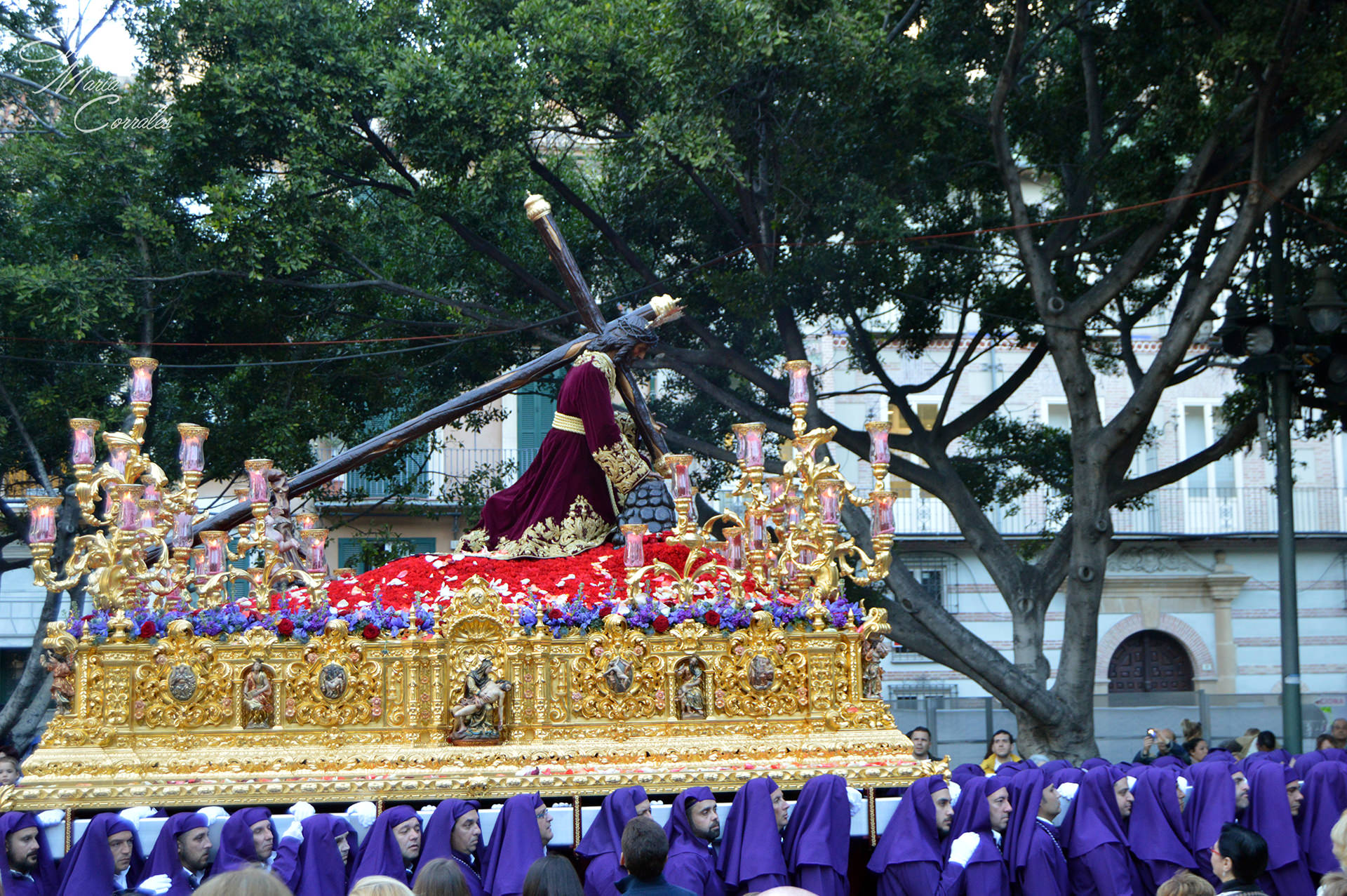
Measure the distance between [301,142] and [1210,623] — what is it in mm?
18082

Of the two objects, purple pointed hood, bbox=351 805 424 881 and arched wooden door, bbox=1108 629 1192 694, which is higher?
purple pointed hood, bbox=351 805 424 881

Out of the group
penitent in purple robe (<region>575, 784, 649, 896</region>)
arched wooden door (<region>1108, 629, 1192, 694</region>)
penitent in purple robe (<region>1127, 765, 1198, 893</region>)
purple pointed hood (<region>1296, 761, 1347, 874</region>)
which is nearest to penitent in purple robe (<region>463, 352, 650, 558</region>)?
penitent in purple robe (<region>575, 784, 649, 896</region>)

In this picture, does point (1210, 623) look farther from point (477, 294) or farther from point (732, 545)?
point (732, 545)

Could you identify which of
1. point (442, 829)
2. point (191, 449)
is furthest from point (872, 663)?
point (191, 449)

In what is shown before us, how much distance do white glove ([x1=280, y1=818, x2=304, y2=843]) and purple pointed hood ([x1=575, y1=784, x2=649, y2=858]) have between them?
1637 mm

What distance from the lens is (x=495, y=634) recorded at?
9.19 metres

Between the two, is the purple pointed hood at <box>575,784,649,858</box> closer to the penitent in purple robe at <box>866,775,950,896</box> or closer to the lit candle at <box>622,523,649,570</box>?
the penitent in purple robe at <box>866,775,950,896</box>

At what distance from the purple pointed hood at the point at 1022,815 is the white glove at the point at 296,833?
4.21 m

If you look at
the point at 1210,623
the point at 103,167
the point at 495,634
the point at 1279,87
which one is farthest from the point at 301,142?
the point at 1210,623

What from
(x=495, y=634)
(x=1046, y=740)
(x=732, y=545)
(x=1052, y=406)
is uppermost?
(x=1052, y=406)

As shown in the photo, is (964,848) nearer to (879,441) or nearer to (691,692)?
(691,692)

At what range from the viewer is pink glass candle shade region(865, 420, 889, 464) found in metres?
8.95

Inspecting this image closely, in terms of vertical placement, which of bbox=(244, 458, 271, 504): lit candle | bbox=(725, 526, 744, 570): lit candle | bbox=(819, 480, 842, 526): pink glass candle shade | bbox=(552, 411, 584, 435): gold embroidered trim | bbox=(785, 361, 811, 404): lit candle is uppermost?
bbox=(785, 361, 811, 404): lit candle

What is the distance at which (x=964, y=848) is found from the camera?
7.72 metres
